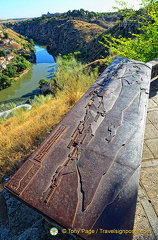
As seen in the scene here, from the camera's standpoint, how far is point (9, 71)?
27438 millimetres

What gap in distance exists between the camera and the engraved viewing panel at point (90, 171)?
3.48 ft

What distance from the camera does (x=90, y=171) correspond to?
1.33m

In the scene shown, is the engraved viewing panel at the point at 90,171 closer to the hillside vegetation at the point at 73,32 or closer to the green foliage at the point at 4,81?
the green foliage at the point at 4,81

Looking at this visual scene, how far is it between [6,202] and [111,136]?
1908mm

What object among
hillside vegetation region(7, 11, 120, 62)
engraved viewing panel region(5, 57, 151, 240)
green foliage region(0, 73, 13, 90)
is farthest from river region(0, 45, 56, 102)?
engraved viewing panel region(5, 57, 151, 240)

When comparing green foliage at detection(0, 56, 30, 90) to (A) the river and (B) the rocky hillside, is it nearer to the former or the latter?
(A) the river

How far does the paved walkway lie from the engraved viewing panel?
621 millimetres

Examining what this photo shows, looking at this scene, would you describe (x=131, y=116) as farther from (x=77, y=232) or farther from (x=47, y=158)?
(x=77, y=232)

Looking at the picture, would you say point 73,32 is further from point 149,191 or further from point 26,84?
point 149,191

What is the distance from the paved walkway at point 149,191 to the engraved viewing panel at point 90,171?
0.62 m

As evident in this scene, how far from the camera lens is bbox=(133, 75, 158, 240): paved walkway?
1.44 metres

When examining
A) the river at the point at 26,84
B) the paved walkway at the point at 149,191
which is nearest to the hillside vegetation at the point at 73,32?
the river at the point at 26,84

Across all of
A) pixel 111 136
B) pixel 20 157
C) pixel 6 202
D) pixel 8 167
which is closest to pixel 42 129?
pixel 20 157

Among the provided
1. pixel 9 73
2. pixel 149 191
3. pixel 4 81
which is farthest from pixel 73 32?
pixel 149 191
